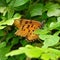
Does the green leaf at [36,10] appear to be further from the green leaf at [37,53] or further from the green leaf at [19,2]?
the green leaf at [37,53]

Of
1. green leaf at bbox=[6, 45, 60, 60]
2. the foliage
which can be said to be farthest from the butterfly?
green leaf at bbox=[6, 45, 60, 60]

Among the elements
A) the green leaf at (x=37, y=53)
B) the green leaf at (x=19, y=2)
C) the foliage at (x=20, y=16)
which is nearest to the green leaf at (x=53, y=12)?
the foliage at (x=20, y=16)

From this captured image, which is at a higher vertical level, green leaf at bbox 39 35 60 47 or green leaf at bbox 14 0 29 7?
green leaf at bbox 14 0 29 7

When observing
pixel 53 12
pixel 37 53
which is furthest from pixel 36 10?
pixel 37 53

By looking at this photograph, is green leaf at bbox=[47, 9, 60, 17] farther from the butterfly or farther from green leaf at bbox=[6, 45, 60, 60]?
green leaf at bbox=[6, 45, 60, 60]

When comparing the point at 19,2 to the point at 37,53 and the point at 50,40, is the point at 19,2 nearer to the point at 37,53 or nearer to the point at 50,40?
the point at 50,40

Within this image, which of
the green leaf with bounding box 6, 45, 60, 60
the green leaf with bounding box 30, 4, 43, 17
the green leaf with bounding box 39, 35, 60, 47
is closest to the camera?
the green leaf with bounding box 6, 45, 60, 60

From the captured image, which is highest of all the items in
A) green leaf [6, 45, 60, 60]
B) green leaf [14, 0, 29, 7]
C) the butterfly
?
green leaf [6, 45, 60, 60]

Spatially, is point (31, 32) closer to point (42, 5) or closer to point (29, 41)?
point (29, 41)
